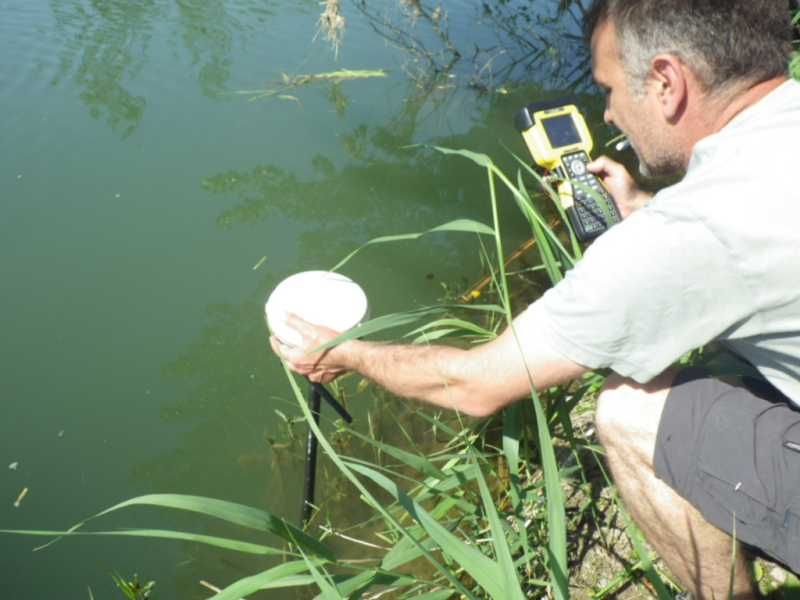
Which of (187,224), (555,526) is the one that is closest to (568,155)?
(555,526)

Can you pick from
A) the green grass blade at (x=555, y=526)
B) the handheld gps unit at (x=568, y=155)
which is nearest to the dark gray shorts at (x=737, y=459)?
the green grass blade at (x=555, y=526)

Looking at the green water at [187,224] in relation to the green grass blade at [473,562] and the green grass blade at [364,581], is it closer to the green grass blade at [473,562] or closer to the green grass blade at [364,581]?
the green grass blade at [364,581]

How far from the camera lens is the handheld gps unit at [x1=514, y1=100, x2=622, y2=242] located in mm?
1945

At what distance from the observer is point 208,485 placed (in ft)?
7.35

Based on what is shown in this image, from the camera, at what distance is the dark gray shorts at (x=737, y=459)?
4.17ft

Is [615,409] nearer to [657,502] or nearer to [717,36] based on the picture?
[657,502]

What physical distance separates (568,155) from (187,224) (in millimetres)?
1784

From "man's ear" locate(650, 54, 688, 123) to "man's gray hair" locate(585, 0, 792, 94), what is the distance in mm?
15

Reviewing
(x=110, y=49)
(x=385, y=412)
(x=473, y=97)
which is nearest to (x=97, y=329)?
(x=385, y=412)

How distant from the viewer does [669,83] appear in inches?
55.5

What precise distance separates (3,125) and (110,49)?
105cm

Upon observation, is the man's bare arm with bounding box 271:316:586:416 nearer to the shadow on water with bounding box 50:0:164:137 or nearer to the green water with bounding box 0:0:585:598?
the green water with bounding box 0:0:585:598

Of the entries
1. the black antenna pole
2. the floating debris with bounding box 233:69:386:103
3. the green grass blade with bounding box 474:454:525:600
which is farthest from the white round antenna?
the floating debris with bounding box 233:69:386:103

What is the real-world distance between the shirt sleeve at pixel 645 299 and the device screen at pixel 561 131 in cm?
100
